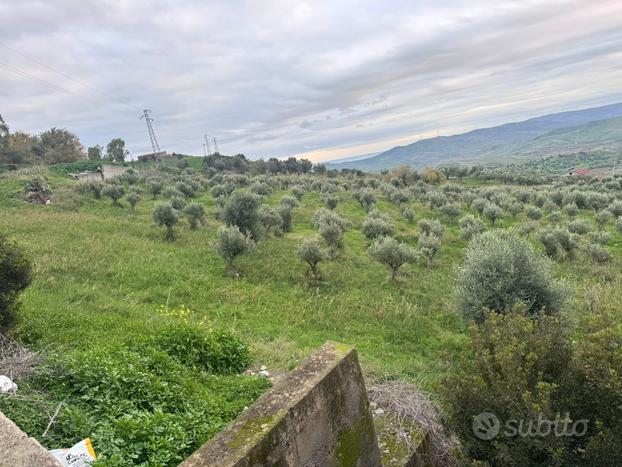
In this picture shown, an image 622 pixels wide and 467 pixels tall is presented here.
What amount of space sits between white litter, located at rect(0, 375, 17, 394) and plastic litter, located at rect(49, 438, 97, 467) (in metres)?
1.92

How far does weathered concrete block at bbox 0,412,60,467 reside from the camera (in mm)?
3811

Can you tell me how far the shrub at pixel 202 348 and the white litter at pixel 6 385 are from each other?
2.91m

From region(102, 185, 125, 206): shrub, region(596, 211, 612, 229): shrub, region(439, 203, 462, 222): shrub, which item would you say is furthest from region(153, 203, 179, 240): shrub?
region(596, 211, 612, 229): shrub

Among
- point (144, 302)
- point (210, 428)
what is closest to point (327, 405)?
point (210, 428)

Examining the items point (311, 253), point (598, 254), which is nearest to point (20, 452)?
point (311, 253)

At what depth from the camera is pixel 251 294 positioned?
19.0 m

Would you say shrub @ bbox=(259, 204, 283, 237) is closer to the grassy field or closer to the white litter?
the grassy field

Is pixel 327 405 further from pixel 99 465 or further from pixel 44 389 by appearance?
pixel 44 389

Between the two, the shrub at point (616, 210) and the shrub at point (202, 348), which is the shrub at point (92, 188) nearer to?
the shrub at point (202, 348)

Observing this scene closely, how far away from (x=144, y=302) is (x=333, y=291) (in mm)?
9200

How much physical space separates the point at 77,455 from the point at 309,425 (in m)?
2.94

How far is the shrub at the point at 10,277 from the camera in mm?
9242

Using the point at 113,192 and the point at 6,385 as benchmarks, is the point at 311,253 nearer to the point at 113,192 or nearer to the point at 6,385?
the point at 6,385

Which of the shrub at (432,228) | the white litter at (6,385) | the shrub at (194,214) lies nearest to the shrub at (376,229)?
the shrub at (432,228)
